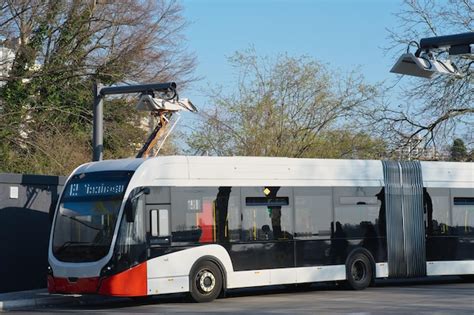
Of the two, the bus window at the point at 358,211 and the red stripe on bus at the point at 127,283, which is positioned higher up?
the bus window at the point at 358,211

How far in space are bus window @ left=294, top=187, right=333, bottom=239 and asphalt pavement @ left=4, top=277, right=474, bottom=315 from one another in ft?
4.81

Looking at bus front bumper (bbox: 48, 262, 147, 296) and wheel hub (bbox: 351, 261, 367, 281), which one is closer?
bus front bumper (bbox: 48, 262, 147, 296)

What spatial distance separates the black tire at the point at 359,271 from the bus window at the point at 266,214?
195cm

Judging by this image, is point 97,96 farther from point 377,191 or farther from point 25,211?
point 377,191

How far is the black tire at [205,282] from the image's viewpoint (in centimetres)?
1872

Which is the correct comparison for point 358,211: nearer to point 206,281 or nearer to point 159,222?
point 206,281

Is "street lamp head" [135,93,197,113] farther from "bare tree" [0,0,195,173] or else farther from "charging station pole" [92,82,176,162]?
"bare tree" [0,0,195,173]

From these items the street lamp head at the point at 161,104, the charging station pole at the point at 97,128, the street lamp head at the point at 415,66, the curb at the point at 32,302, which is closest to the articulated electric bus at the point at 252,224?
the curb at the point at 32,302

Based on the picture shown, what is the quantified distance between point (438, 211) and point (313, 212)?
13.4ft

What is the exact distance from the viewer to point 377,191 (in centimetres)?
2258

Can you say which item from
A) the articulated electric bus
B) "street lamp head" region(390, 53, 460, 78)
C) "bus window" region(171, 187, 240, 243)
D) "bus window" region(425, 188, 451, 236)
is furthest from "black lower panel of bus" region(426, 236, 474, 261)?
"street lamp head" region(390, 53, 460, 78)

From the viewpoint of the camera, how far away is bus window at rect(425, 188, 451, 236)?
23188 mm

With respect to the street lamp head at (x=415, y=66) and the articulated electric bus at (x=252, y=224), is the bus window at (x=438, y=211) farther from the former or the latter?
the street lamp head at (x=415, y=66)

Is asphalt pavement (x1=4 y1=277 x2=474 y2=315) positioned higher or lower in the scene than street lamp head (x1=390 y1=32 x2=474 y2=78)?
lower
